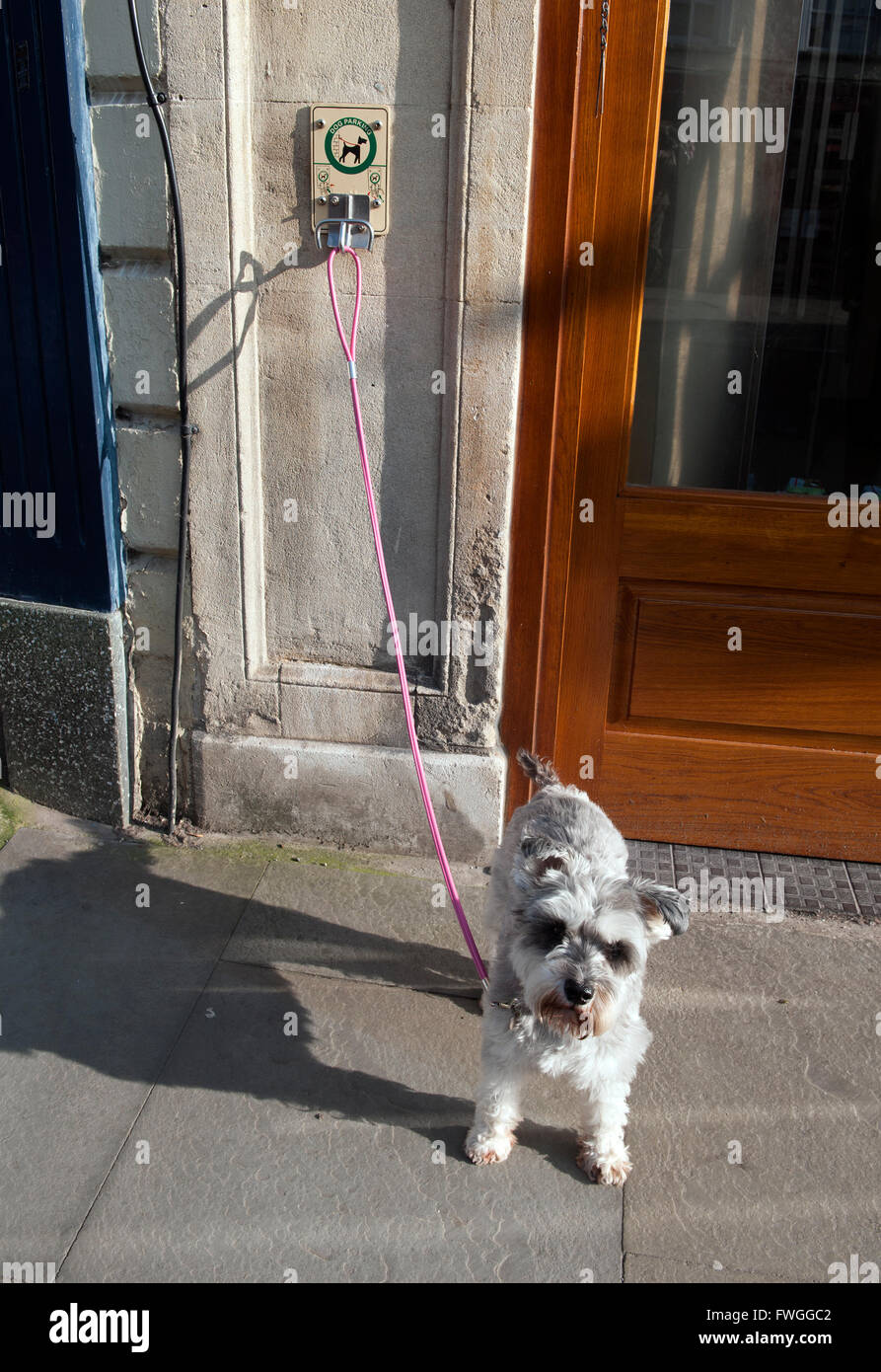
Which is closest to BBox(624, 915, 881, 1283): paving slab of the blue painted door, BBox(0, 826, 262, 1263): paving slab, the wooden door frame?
the wooden door frame

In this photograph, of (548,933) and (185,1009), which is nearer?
(548,933)

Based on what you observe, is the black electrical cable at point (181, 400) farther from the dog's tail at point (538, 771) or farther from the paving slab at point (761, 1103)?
the paving slab at point (761, 1103)

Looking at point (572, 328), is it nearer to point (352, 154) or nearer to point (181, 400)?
point (352, 154)

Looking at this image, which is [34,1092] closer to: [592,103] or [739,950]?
[739,950]

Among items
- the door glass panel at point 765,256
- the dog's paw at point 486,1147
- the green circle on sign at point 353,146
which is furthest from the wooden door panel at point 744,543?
the dog's paw at point 486,1147

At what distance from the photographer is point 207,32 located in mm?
3605

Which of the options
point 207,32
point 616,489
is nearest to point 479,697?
point 616,489

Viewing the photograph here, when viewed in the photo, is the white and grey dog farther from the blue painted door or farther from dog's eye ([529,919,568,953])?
the blue painted door

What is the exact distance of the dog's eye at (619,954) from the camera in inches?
102

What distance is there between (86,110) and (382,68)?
1.11 meters

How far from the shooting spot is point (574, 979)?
2.50 metres

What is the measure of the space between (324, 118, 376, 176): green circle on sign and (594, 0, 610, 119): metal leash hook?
81cm

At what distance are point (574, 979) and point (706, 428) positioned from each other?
2.48m

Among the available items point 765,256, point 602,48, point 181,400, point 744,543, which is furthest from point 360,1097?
point 602,48
